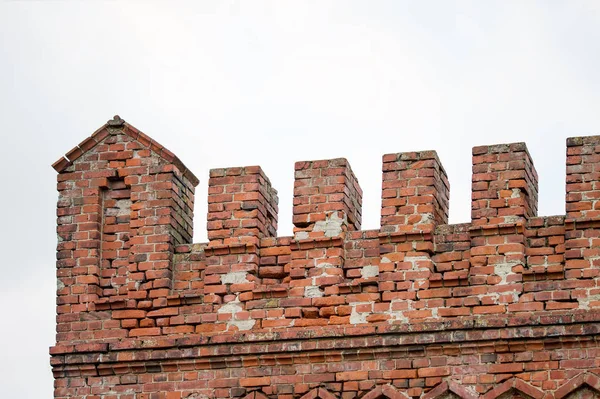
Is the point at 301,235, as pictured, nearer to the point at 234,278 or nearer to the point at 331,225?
the point at 331,225

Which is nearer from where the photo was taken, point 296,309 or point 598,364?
point 598,364

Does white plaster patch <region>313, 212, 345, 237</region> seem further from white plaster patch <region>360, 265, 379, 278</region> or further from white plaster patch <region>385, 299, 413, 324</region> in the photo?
white plaster patch <region>385, 299, 413, 324</region>

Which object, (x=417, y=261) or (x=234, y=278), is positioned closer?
(x=417, y=261)

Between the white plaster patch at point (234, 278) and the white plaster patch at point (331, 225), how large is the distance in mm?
743

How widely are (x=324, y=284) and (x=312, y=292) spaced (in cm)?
12

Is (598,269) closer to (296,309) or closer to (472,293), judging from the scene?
(472,293)

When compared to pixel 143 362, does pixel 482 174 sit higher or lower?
higher

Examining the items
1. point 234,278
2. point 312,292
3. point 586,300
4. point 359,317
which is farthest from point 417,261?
point 234,278

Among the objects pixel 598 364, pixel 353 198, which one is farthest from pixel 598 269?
pixel 353 198

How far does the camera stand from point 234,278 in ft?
57.3

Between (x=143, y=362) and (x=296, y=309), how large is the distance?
1380 millimetres

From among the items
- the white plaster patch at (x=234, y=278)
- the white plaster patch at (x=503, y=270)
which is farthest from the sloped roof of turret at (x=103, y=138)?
the white plaster patch at (x=503, y=270)

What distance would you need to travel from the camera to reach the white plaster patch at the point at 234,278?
57.2 ft

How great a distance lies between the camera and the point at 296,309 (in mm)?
17141
